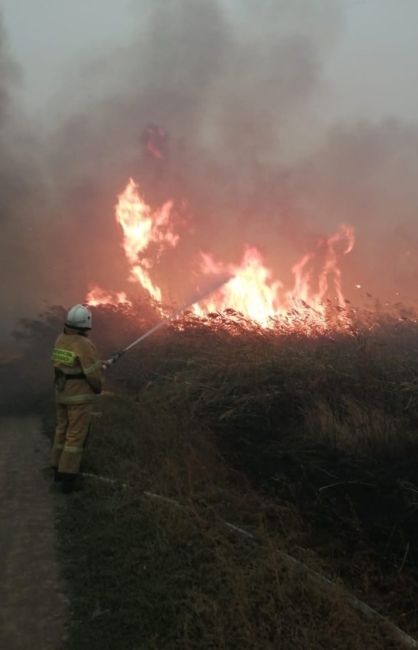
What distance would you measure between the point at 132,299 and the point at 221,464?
10949 millimetres

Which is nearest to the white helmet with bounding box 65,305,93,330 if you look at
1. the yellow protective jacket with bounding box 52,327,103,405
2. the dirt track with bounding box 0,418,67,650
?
the yellow protective jacket with bounding box 52,327,103,405

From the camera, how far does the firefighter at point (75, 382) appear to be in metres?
6.08

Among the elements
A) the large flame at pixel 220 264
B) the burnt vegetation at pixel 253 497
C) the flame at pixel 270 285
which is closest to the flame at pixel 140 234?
the large flame at pixel 220 264

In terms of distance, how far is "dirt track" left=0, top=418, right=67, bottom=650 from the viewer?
339 centimetres

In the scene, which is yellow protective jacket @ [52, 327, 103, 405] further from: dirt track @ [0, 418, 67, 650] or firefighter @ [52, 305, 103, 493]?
dirt track @ [0, 418, 67, 650]

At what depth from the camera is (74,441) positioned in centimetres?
605

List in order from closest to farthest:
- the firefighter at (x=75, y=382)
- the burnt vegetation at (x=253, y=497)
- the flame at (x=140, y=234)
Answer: the burnt vegetation at (x=253, y=497), the firefighter at (x=75, y=382), the flame at (x=140, y=234)

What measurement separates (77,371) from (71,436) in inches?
29.8

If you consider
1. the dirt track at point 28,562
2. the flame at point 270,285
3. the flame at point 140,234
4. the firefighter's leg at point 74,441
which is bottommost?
the dirt track at point 28,562

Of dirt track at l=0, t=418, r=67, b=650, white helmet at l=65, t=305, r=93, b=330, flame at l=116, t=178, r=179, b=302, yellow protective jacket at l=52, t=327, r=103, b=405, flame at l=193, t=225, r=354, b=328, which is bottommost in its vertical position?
dirt track at l=0, t=418, r=67, b=650

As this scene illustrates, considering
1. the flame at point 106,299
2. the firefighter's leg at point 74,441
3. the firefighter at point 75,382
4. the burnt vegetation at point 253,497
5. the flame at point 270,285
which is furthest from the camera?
the flame at point 106,299

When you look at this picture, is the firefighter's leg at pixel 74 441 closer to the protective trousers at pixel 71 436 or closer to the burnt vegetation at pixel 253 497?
the protective trousers at pixel 71 436

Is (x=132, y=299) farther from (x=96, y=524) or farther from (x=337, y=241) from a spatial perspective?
(x=96, y=524)

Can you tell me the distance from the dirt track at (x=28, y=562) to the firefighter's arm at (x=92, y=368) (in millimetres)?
1308
